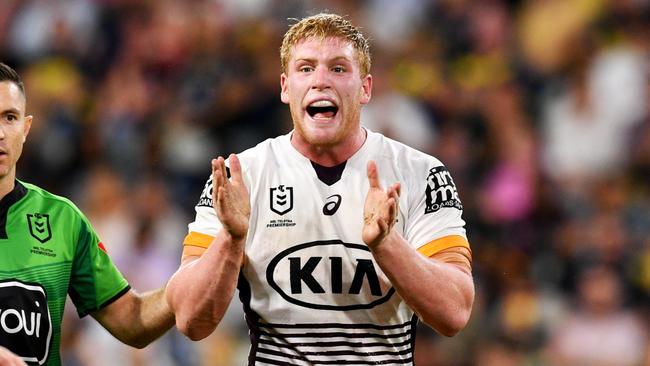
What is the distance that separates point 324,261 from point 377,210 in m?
0.47

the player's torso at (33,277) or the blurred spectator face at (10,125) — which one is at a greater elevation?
the blurred spectator face at (10,125)

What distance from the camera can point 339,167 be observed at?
557 cm

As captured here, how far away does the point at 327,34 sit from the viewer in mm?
5465

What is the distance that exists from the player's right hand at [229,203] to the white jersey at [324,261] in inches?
13.4

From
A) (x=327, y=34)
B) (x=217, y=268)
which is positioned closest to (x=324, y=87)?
(x=327, y=34)

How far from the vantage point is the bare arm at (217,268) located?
5.03m

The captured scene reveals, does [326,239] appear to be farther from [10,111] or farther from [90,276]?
[10,111]

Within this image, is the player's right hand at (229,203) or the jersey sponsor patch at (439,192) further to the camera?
the jersey sponsor patch at (439,192)

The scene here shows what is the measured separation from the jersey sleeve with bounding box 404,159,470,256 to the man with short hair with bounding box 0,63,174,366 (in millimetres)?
1167

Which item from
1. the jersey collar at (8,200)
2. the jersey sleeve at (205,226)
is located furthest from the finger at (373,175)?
the jersey collar at (8,200)

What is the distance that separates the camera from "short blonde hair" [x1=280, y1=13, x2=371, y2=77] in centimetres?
548

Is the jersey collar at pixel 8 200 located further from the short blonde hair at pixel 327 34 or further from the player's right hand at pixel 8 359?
the short blonde hair at pixel 327 34

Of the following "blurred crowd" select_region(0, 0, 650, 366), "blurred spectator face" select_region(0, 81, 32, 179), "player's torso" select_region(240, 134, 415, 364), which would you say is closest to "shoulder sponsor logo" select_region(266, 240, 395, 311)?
"player's torso" select_region(240, 134, 415, 364)

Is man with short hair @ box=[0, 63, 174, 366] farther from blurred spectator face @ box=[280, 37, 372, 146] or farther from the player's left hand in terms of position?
the player's left hand
